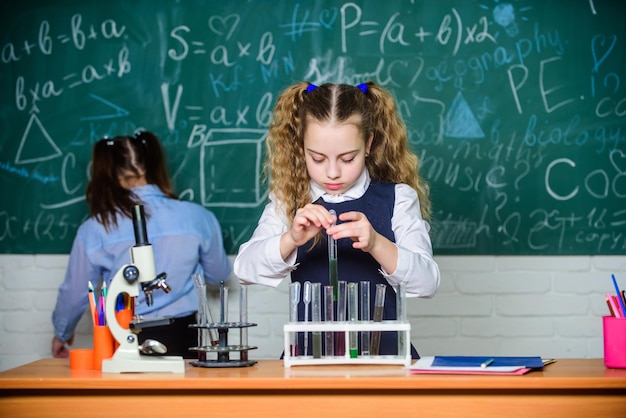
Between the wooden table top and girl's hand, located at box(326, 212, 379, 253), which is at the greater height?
girl's hand, located at box(326, 212, 379, 253)

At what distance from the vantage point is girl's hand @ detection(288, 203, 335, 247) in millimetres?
1814

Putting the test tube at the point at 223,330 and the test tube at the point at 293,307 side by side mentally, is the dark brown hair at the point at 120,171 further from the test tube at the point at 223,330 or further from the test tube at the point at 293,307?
the test tube at the point at 293,307

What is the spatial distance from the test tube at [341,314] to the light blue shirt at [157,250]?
1.35 meters

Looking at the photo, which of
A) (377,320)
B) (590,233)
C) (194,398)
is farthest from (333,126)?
(590,233)

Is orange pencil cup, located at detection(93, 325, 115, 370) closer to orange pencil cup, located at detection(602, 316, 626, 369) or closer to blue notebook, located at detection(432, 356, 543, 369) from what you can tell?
blue notebook, located at detection(432, 356, 543, 369)

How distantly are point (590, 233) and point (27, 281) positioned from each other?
2.29 m

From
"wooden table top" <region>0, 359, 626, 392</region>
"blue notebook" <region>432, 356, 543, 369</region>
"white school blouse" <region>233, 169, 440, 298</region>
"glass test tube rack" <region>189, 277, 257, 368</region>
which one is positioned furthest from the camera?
"white school blouse" <region>233, 169, 440, 298</region>

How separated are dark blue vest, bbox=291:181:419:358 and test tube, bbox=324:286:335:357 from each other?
438 mm

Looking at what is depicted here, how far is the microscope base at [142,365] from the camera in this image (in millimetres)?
1677

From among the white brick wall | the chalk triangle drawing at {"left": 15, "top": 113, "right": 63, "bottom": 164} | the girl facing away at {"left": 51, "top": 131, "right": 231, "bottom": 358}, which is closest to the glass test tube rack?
the girl facing away at {"left": 51, "top": 131, "right": 231, "bottom": 358}

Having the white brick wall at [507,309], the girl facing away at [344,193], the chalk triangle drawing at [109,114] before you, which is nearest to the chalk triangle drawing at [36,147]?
the chalk triangle drawing at [109,114]

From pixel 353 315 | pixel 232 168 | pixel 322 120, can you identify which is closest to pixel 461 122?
pixel 232 168

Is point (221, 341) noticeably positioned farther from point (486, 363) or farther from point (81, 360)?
point (486, 363)

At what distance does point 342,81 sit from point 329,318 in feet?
5.84
